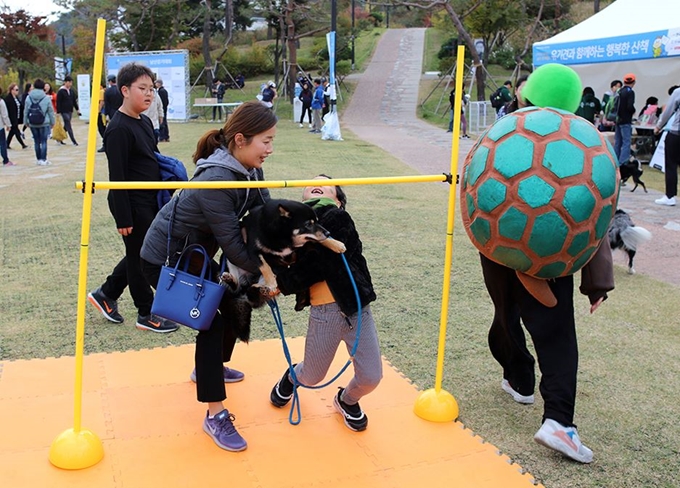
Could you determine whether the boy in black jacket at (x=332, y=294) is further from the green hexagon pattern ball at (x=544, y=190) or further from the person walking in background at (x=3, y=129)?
the person walking in background at (x=3, y=129)

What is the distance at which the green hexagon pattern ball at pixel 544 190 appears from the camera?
268 cm

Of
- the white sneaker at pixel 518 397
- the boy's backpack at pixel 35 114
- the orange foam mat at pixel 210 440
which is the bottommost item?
the orange foam mat at pixel 210 440

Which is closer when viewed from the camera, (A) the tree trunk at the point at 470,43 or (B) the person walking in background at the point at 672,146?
(B) the person walking in background at the point at 672,146

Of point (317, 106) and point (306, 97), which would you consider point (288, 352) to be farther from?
point (306, 97)

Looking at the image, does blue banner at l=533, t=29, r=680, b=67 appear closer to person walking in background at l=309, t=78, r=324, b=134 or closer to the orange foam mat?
person walking in background at l=309, t=78, r=324, b=134

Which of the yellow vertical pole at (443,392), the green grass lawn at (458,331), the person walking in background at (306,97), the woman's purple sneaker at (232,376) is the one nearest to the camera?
the green grass lawn at (458,331)

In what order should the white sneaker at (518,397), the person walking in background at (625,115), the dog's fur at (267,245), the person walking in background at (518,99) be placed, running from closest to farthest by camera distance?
1. the dog's fur at (267,245)
2. the person walking in background at (518,99)
3. the white sneaker at (518,397)
4. the person walking in background at (625,115)

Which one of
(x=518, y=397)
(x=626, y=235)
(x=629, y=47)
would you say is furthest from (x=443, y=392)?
(x=629, y=47)

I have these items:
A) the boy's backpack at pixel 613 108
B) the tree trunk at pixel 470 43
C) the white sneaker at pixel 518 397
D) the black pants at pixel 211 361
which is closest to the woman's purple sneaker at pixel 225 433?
the black pants at pixel 211 361

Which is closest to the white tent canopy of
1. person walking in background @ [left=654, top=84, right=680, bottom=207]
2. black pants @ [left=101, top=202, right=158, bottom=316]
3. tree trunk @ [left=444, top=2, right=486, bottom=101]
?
person walking in background @ [left=654, top=84, right=680, bottom=207]

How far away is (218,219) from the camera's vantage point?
2977mm

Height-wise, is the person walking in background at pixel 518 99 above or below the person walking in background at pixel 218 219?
above

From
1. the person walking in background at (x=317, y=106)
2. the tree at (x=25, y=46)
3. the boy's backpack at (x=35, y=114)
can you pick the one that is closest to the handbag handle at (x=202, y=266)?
the boy's backpack at (x=35, y=114)

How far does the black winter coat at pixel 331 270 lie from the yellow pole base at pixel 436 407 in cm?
82
